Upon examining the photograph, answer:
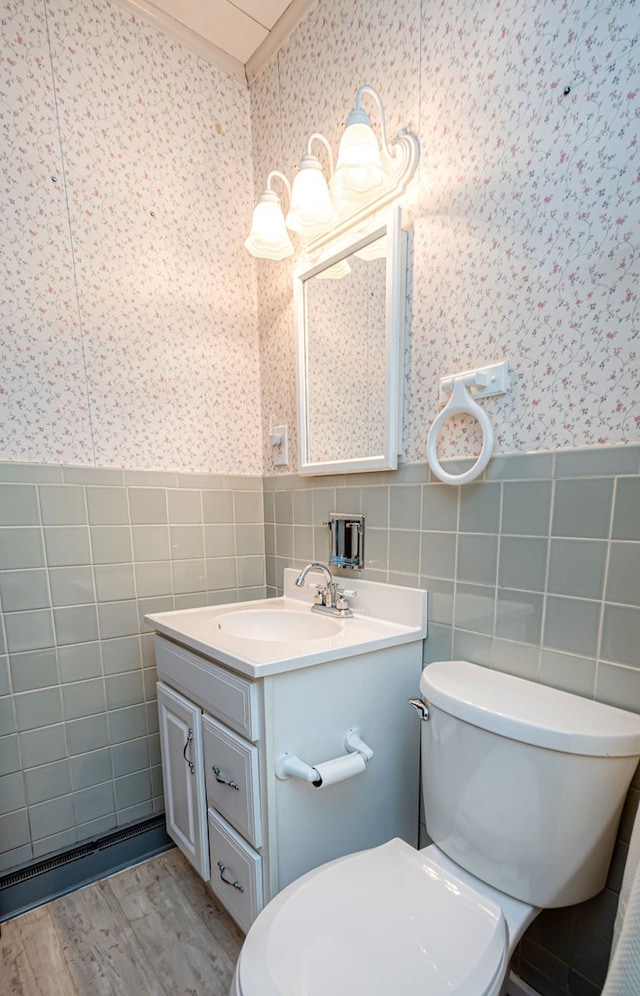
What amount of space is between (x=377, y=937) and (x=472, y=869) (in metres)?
0.25

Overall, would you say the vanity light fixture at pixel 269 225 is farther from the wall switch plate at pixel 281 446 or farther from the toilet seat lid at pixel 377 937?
the toilet seat lid at pixel 377 937

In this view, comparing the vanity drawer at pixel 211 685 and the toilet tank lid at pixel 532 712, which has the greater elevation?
the toilet tank lid at pixel 532 712

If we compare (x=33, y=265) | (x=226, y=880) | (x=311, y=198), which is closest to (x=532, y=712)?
(x=226, y=880)

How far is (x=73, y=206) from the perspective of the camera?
124 cm

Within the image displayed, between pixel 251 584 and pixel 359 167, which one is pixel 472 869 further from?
pixel 359 167

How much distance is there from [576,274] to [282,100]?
1264 mm

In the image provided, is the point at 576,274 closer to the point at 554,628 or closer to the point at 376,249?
the point at 376,249

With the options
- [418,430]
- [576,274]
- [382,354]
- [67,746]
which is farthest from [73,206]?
[67,746]

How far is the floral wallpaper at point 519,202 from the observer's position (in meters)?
0.72

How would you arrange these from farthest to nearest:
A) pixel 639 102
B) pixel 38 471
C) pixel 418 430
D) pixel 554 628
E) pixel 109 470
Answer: pixel 109 470 < pixel 38 471 < pixel 418 430 < pixel 554 628 < pixel 639 102

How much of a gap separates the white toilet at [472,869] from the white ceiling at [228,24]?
199 cm

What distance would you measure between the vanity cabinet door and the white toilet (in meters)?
0.45

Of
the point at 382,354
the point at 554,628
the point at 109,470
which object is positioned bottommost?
the point at 554,628

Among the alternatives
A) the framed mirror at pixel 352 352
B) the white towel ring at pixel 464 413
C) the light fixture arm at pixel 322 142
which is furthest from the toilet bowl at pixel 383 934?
the light fixture arm at pixel 322 142
